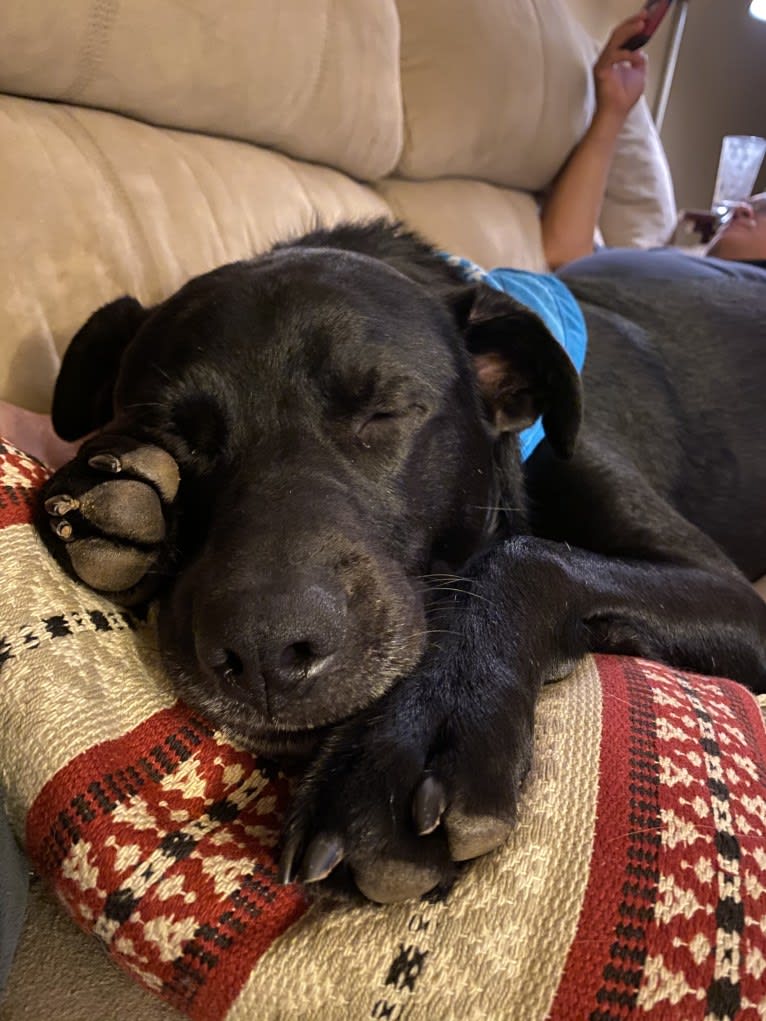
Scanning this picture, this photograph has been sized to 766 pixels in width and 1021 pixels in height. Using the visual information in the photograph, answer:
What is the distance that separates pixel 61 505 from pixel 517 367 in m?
0.77

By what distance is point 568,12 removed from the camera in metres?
3.40

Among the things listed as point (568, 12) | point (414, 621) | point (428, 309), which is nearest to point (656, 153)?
point (568, 12)

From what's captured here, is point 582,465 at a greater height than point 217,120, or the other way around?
point 217,120

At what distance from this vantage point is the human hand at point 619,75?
3406mm

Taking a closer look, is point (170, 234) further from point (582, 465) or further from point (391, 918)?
point (391, 918)

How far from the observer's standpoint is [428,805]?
694mm

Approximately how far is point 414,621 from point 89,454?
46 centimetres

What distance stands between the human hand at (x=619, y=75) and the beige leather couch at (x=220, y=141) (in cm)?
20

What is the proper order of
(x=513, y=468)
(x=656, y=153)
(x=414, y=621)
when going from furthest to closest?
(x=656, y=153), (x=513, y=468), (x=414, y=621)

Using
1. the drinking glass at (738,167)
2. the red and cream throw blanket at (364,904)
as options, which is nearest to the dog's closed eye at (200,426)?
the red and cream throw blanket at (364,904)

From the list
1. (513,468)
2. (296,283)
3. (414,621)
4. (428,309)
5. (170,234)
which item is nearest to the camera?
(414,621)

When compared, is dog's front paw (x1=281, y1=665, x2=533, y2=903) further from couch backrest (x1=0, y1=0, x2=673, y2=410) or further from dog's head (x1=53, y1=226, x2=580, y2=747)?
couch backrest (x1=0, y1=0, x2=673, y2=410)

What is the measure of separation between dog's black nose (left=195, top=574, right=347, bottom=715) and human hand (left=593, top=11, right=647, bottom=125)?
330cm

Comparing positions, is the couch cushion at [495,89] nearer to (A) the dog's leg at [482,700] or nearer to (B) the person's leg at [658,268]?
(B) the person's leg at [658,268]
